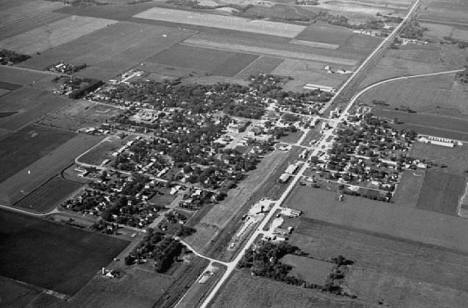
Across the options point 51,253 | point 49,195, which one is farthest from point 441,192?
point 49,195

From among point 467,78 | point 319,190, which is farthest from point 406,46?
point 319,190

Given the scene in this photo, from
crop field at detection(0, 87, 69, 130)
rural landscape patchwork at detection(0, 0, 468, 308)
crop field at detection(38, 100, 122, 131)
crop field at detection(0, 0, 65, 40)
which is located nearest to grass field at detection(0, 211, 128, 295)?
rural landscape patchwork at detection(0, 0, 468, 308)

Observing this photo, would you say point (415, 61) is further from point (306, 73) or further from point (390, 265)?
point (390, 265)

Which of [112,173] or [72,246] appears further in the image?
[112,173]

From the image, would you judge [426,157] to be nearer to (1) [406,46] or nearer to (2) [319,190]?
(2) [319,190]

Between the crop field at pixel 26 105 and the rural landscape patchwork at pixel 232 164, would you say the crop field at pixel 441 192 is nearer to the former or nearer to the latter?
the rural landscape patchwork at pixel 232 164

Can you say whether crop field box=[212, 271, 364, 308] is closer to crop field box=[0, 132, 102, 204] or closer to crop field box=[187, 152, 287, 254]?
crop field box=[187, 152, 287, 254]

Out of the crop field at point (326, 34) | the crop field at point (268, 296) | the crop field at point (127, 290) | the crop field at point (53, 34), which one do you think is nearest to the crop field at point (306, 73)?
the crop field at point (326, 34)
